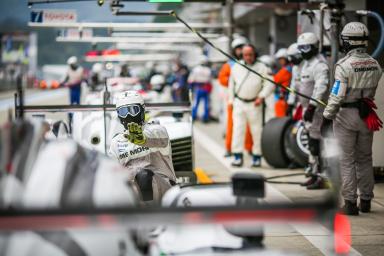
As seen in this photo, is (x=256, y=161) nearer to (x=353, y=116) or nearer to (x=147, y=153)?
(x=353, y=116)

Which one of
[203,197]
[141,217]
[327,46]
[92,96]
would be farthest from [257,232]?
[92,96]

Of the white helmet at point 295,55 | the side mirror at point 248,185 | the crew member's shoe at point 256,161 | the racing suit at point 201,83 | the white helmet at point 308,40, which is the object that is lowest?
the crew member's shoe at point 256,161

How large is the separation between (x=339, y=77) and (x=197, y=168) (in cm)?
583

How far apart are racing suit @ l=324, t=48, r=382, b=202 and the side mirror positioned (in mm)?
5302

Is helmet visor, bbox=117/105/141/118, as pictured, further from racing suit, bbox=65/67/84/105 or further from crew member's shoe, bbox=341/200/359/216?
racing suit, bbox=65/67/84/105

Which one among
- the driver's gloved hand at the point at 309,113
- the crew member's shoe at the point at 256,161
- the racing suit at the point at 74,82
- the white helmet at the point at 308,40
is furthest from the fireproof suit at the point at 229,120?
the racing suit at the point at 74,82

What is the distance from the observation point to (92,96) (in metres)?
16.0

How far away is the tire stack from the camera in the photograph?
532 inches

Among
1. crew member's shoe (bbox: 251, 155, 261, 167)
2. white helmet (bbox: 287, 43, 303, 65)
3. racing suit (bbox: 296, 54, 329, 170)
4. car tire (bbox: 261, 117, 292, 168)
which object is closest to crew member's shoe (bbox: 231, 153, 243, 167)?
crew member's shoe (bbox: 251, 155, 261, 167)

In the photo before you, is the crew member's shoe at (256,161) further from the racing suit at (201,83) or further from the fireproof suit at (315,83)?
the racing suit at (201,83)

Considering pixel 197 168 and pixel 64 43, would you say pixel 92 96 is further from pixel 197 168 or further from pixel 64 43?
pixel 197 168

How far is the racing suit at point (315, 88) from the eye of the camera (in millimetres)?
11156

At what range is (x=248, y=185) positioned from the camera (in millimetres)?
3881

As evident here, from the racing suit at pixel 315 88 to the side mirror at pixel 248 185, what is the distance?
288 inches
